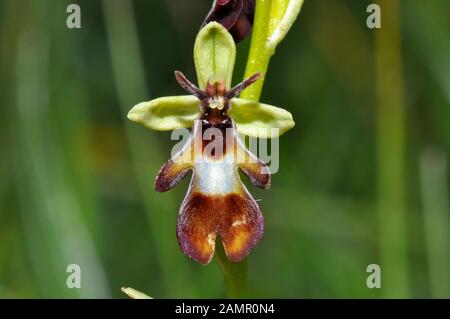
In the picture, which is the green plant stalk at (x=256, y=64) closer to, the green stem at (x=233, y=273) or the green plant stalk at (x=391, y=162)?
the green stem at (x=233, y=273)

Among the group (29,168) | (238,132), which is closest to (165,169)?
(238,132)

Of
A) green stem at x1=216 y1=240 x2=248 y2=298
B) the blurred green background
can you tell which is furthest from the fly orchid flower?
the blurred green background

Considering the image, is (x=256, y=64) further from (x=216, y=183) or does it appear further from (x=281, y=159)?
(x=281, y=159)

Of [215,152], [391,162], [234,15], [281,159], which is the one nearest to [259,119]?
[215,152]

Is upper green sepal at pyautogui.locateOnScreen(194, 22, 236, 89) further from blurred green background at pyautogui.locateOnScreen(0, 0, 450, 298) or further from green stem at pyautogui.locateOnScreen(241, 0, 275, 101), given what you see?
blurred green background at pyautogui.locateOnScreen(0, 0, 450, 298)
